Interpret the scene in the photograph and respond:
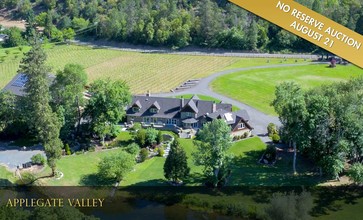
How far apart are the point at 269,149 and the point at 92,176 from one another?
19025mm

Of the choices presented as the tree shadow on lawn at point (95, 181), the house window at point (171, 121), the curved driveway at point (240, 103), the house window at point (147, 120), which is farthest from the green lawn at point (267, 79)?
the tree shadow on lawn at point (95, 181)

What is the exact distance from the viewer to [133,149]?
164 feet

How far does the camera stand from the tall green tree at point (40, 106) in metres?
45.1

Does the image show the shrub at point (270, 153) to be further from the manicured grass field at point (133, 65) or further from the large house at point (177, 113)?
the manicured grass field at point (133, 65)

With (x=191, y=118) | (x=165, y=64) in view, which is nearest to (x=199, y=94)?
(x=191, y=118)

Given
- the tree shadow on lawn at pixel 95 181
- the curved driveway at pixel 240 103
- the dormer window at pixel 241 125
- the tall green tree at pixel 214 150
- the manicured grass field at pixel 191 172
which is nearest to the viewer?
the tall green tree at pixel 214 150

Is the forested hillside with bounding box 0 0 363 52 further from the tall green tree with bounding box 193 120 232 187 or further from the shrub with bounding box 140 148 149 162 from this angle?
the tall green tree with bounding box 193 120 232 187

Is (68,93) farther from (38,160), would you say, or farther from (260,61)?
(260,61)

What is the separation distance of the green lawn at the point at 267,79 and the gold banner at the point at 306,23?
45370mm

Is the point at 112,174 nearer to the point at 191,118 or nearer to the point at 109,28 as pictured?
the point at 191,118

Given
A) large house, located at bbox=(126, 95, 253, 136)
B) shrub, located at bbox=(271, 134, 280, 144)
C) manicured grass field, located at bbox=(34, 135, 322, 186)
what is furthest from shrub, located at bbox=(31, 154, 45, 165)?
shrub, located at bbox=(271, 134, 280, 144)

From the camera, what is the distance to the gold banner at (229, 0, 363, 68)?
2062 cm

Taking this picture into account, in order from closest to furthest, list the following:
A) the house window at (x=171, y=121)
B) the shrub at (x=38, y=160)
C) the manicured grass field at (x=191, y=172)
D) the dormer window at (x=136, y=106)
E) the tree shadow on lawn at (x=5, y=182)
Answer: the tree shadow on lawn at (x=5, y=182) < the manicured grass field at (x=191, y=172) < the shrub at (x=38, y=160) < the house window at (x=171, y=121) < the dormer window at (x=136, y=106)

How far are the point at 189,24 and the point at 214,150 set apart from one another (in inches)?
2927
